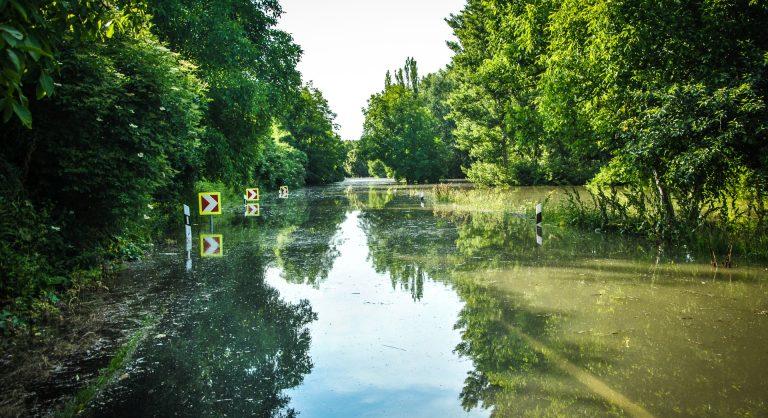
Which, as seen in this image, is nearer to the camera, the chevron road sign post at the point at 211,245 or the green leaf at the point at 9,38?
the green leaf at the point at 9,38

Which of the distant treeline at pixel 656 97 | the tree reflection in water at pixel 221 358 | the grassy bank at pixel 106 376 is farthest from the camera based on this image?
the distant treeline at pixel 656 97

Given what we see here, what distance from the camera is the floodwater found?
452 cm

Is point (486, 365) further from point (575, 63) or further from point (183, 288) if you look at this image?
point (575, 63)

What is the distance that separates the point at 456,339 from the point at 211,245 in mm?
9644

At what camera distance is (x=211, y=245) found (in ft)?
46.7

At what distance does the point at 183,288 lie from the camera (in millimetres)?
9102

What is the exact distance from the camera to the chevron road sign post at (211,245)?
42.0 ft

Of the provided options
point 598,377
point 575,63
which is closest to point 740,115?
point 575,63

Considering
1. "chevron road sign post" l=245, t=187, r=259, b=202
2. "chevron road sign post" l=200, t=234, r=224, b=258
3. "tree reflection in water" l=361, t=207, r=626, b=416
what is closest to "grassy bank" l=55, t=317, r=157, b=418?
"tree reflection in water" l=361, t=207, r=626, b=416

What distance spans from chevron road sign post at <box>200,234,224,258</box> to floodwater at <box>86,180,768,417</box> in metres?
0.84

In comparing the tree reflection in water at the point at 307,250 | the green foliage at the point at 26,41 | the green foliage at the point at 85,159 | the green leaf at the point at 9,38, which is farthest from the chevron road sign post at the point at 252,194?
the green leaf at the point at 9,38

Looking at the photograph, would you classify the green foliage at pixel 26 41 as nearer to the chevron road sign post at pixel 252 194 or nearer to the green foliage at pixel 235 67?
the green foliage at pixel 235 67

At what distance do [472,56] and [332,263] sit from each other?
124 ft

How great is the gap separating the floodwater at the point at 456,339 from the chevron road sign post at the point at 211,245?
84 centimetres
